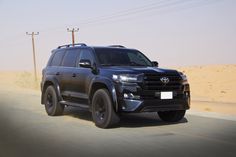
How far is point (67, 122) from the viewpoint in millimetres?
11562

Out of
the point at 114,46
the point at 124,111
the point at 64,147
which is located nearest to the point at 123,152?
the point at 64,147

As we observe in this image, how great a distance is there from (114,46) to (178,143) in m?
4.58

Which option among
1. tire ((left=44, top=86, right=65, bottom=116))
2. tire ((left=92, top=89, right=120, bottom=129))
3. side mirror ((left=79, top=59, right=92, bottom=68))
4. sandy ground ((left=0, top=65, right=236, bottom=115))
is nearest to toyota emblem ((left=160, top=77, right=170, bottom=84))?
tire ((left=92, top=89, right=120, bottom=129))

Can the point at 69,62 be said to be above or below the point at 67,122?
above

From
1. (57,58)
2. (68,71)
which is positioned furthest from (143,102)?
(57,58)

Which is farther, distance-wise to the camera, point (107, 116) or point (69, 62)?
point (69, 62)

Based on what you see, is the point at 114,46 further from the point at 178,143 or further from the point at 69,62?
the point at 178,143

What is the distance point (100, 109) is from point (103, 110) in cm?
11

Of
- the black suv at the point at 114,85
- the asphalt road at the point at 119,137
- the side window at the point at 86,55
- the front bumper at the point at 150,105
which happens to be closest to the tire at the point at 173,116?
the black suv at the point at 114,85

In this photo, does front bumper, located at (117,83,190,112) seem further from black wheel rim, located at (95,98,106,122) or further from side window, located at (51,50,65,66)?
side window, located at (51,50,65,66)

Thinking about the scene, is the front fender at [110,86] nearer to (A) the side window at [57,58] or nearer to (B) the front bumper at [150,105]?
(B) the front bumper at [150,105]

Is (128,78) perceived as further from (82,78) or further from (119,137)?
(82,78)

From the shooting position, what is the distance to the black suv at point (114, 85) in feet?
32.3

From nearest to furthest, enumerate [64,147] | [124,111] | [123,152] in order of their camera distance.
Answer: [123,152]
[64,147]
[124,111]
